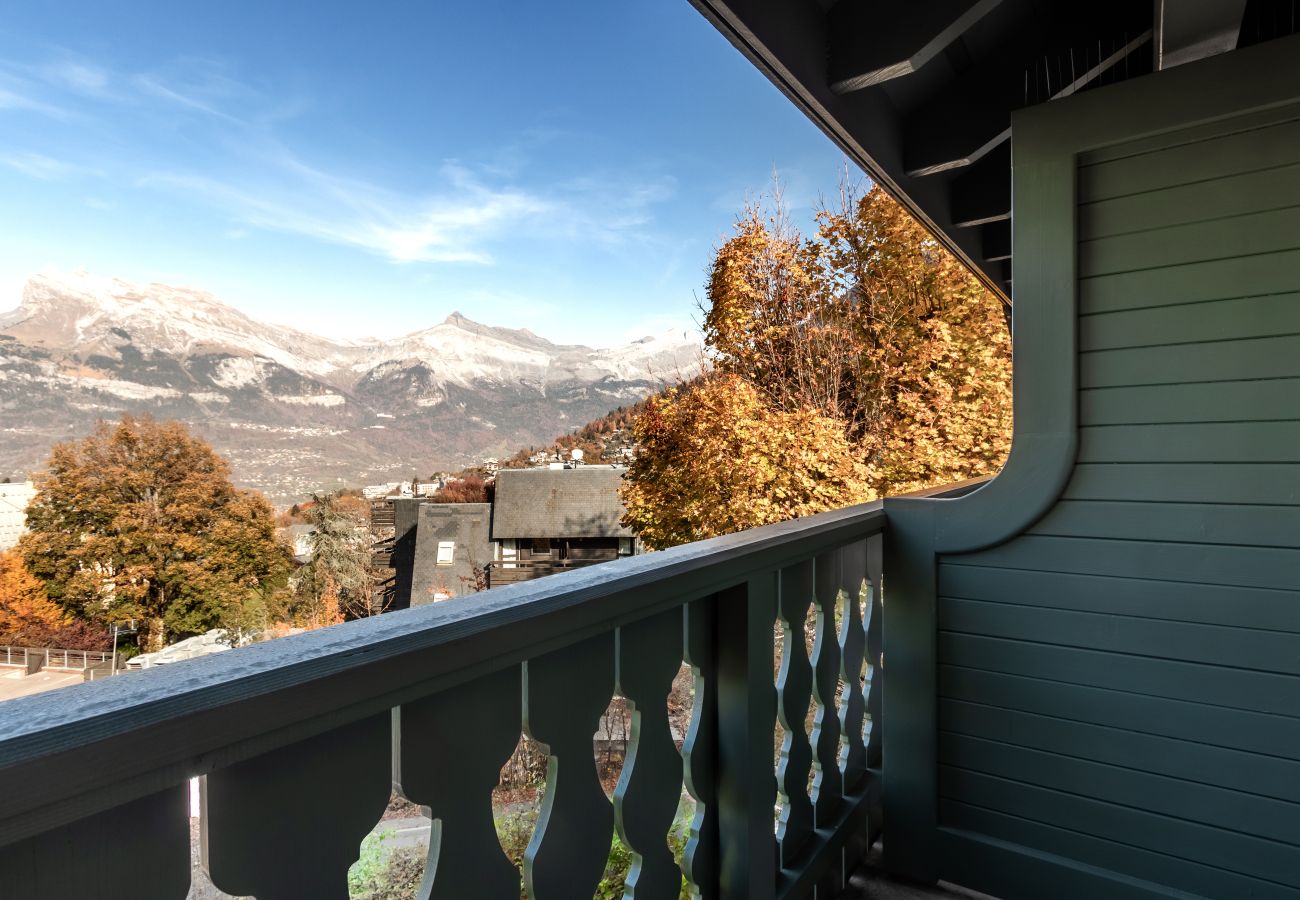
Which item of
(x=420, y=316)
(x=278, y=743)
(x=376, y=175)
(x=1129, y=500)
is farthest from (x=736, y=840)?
(x=376, y=175)

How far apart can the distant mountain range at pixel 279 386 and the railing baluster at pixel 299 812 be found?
397 inches

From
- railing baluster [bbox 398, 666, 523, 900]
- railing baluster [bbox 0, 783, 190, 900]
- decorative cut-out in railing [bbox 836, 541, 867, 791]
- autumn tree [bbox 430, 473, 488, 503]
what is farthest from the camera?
autumn tree [bbox 430, 473, 488, 503]

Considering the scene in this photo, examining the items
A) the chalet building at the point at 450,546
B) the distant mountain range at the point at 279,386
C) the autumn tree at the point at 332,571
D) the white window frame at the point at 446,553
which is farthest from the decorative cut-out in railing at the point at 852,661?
the autumn tree at the point at 332,571

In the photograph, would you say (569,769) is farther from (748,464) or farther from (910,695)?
(748,464)

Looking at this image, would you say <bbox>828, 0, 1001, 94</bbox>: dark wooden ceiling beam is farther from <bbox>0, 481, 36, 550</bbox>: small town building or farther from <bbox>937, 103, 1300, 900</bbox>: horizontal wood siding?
<bbox>0, 481, 36, 550</bbox>: small town building

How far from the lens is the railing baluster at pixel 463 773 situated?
63 cm

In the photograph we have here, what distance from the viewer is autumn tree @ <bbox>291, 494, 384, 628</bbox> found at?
1484 cm

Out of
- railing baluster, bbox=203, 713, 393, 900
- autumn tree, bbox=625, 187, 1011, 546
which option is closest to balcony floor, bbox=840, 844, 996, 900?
railing baluster, bbox=203, 713, 393, 900

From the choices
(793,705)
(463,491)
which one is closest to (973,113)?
(793,705)

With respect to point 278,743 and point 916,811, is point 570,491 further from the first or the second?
point 278,743

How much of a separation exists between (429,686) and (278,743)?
136mm

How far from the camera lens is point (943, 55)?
6.46 feet

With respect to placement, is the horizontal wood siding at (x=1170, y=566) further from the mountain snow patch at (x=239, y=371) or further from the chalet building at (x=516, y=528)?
the mountain snow patch at (x=239, y=371)

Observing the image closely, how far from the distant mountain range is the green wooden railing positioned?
955 centimetres
